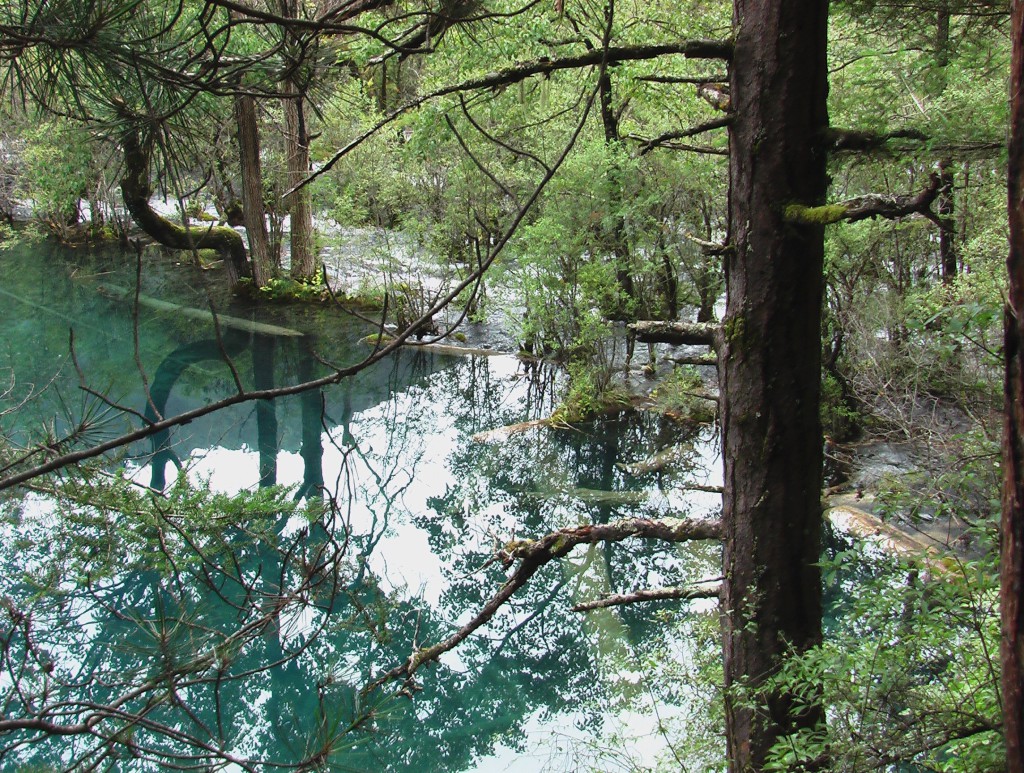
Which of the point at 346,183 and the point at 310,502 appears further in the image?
the point at 346,183

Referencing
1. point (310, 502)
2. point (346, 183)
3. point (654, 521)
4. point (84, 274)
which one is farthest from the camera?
point (84, 274)

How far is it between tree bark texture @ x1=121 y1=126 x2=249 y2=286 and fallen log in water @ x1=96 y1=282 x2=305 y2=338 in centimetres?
83

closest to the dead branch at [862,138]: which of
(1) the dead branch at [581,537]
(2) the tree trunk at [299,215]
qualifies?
(1) the dead branch at [581,537]

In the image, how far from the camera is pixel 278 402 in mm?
10609

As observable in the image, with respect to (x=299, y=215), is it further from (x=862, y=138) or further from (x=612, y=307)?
(x=862, y=138)

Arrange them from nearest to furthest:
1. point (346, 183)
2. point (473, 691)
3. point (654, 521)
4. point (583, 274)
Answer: point (654, 521) → point (473, 691) → point (583, 274) → point (346, 183)

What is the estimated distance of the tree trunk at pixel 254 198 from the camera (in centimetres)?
1225

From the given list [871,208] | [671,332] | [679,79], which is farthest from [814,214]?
[679,79]

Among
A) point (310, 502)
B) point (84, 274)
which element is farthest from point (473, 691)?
point (84, 274)

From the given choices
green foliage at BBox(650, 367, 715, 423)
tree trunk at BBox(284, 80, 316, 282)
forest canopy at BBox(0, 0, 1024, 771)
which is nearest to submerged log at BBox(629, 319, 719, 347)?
forest canopy at BBox(0, 0, 1024, 771)

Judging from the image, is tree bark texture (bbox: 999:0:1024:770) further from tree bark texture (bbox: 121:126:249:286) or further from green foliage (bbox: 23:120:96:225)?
green foliage (bbox: 23:120:96:225)

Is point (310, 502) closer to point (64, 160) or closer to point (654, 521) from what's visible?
point (654, 521)

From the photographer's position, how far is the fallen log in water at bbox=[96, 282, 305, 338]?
1239 centimetres

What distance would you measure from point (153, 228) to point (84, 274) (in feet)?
17.8
